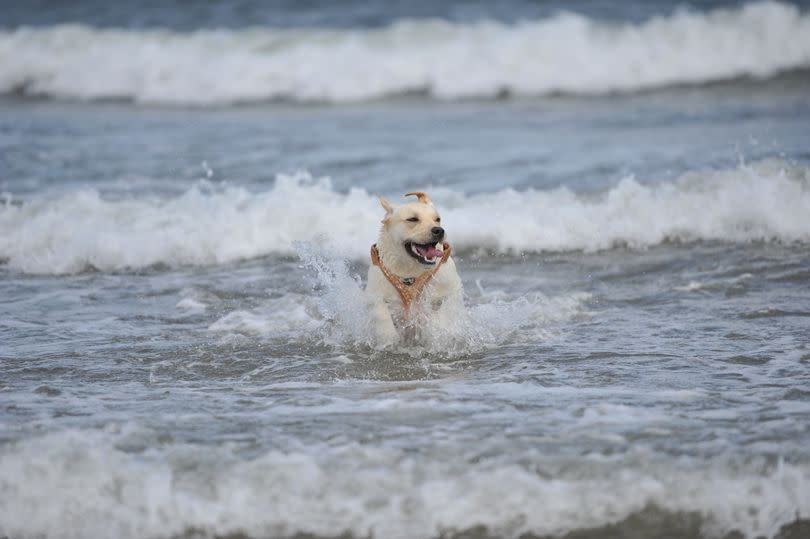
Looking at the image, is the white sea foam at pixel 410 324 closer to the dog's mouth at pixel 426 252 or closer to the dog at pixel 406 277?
the dog at pixel 406 277

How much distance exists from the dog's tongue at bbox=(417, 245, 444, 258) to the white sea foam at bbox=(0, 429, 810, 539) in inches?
78.0

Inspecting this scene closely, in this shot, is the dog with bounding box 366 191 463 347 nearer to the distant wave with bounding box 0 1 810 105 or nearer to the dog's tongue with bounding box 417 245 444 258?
the dog's tongue with bounding box 417 245 444 258

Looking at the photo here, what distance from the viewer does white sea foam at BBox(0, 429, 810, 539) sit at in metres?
4.44

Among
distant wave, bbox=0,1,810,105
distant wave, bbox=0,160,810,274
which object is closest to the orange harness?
distant wave, bbox=0,160,810,274

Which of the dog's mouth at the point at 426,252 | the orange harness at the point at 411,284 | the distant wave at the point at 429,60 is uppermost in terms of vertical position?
the distant wave at the point at 429,60

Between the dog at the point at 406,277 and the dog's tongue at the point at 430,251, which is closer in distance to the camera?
the dog's tongue at the point at 430,251

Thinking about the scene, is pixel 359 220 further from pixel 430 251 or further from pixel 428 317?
pixel 430 251

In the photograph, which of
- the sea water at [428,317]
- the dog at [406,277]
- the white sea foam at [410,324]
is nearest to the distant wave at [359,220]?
the sea water at [428,317]

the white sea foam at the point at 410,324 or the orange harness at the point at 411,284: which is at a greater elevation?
the orange harness at the point at 411,284

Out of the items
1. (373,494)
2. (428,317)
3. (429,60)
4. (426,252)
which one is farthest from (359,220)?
(429,60)

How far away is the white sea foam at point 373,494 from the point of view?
4.44 metres

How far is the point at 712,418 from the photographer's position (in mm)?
5309

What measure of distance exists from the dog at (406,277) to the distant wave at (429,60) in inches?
510

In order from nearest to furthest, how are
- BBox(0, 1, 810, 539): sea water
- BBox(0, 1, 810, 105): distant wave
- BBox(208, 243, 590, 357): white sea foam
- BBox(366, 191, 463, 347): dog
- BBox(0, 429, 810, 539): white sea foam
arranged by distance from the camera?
BBox(0, 429, 810, 539): white sea foam
BBox(0, 1, 810, 539): sea water
BBox(366, 191, 463, 347): dog
BBox(208, 243, 590, 357): white sea foam
BBox(0, 1, 810, 105): distant wave
